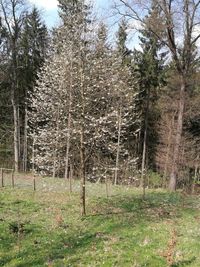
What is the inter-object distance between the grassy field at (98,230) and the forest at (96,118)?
0.07 meters

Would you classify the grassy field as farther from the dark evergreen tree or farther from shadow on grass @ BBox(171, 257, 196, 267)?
the dark evergreen tree

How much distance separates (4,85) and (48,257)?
3592cm

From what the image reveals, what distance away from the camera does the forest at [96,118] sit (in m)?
16.5

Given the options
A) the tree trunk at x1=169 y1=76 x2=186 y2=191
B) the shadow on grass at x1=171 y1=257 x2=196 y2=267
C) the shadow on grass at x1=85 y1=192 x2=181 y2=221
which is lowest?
the shadow on grass at x1=85 y1=192 x2=181 y2=221

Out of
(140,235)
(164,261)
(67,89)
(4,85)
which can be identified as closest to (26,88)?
(4,85)

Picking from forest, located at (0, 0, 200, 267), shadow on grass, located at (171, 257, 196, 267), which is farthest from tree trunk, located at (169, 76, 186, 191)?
shadow on grass, located at (171, 257, 196, 267)

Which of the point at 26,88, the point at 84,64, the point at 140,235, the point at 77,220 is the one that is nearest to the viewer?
the point at 140,235

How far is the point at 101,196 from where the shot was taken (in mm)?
21188

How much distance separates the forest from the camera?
54.2 ft

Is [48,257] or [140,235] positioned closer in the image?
[48,257]

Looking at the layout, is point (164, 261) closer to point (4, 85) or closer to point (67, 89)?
point (67, 89)

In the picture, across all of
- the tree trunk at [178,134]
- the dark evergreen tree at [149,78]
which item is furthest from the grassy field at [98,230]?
the dark evergreen tree at [149,78]

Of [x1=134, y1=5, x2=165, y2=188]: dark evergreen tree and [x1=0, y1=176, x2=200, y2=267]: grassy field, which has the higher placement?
[x1=134, y1=5, x2=165, y2=188]: dark evergreen tree

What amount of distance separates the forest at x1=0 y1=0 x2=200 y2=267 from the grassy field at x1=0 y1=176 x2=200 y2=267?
7 centimetres
